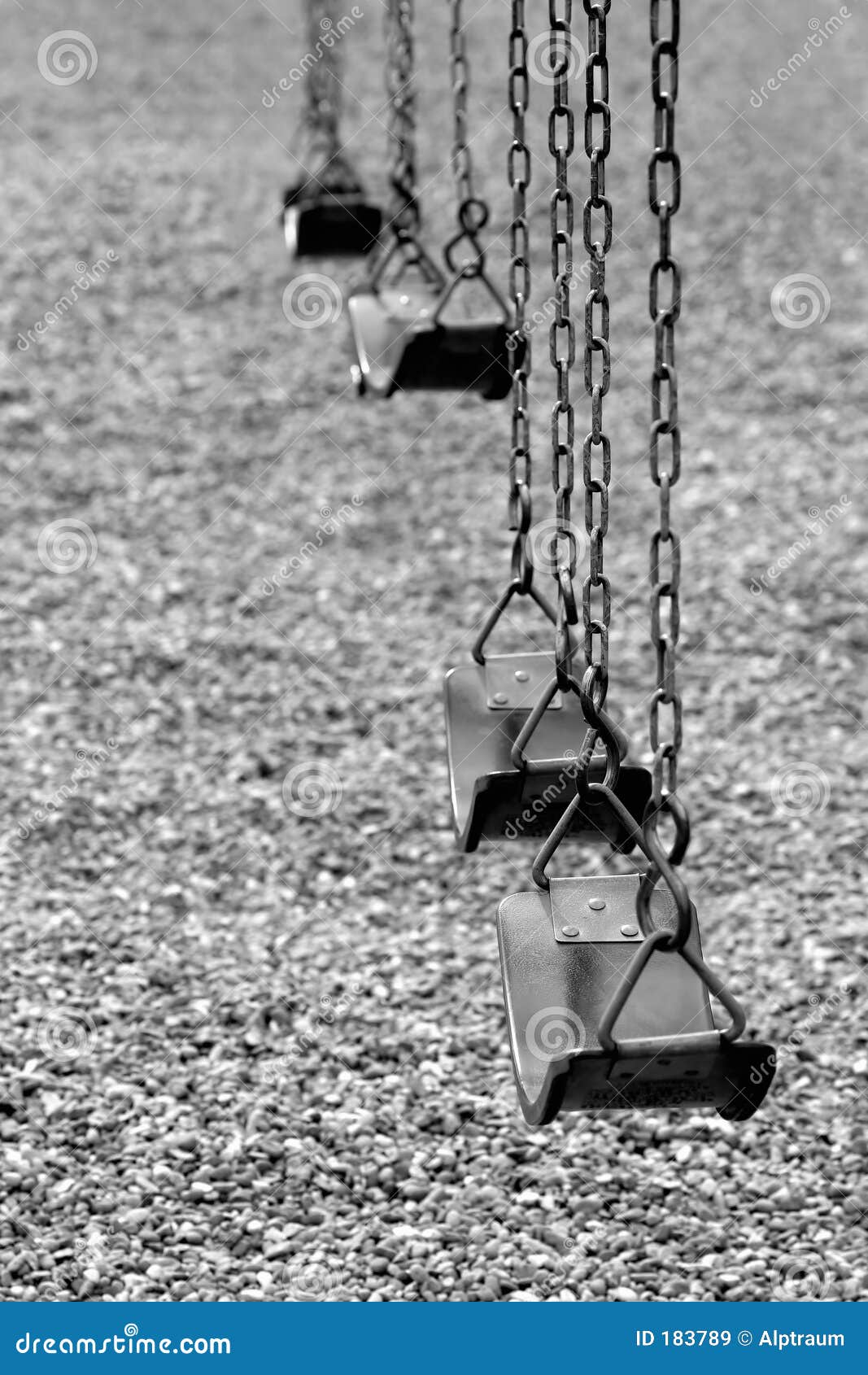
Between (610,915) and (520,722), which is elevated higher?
(520,722)

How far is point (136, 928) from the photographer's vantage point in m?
4.72

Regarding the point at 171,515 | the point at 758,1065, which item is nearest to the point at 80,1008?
the point at 758,1065

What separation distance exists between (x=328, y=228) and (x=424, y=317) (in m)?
1.68

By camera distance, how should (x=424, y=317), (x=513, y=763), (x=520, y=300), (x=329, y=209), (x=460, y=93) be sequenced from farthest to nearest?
(x=329, y=209) → (x=424, y=317) → (x=460, y=93) → (x=520, y=300) → (x=513, y=763)

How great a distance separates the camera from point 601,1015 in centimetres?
248

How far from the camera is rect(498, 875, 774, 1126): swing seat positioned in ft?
7.35

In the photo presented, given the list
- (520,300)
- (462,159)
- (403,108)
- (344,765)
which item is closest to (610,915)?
(520,300)

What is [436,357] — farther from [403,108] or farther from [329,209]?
[329,209]

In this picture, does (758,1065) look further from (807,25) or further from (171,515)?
(807,25)

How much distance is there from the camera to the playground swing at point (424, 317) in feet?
12.6

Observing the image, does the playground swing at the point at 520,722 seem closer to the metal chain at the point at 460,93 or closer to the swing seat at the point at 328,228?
the metal chain at the point at 460,93

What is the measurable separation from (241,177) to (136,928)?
8.00 meters

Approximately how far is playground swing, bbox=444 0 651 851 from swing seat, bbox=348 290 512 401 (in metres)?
0.63

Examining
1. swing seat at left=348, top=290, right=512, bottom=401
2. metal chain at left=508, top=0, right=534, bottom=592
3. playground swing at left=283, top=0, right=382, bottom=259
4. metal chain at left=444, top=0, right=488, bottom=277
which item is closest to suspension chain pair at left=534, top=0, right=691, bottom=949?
metal chain at left=508, top=0, right=534, bottom=592
